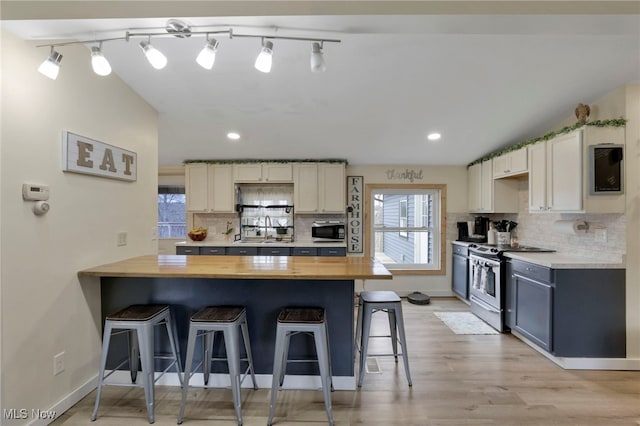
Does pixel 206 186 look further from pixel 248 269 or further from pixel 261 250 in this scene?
pixel 248 269

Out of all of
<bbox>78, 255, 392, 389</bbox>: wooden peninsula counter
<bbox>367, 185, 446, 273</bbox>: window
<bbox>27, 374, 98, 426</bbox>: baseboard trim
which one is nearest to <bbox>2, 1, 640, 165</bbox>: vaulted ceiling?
<bbox>367, 185, 446, 273</bbox>: window

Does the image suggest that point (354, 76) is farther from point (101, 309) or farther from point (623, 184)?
point (101, 309)

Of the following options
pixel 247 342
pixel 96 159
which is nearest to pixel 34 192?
pixel 96 159

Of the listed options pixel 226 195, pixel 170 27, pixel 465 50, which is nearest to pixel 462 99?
pixel 465 50

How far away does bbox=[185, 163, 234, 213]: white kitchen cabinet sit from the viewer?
466 centimetres

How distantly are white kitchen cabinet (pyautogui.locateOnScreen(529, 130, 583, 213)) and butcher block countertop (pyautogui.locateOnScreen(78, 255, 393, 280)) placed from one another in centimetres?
209

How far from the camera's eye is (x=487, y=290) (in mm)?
3584

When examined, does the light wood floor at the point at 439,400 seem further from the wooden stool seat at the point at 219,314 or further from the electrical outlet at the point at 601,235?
the electrical outlet at the point at 601,235

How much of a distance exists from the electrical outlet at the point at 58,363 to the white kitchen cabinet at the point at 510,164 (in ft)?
15.4

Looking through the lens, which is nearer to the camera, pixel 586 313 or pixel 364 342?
pixel 364 342

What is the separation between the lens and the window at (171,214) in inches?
215

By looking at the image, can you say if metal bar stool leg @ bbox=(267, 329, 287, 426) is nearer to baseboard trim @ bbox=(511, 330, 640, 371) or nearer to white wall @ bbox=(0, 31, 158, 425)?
white wall @ bbox=(0, 31, 158, 425)

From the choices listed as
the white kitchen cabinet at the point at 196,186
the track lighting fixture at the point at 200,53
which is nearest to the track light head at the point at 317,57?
the track lighting fixture at the point at 200,53

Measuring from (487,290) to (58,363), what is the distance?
4187 millimetres
